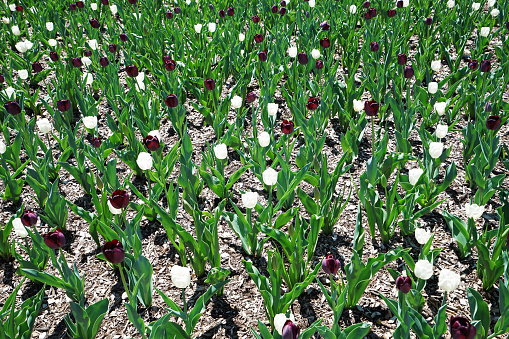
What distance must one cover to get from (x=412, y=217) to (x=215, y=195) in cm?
123

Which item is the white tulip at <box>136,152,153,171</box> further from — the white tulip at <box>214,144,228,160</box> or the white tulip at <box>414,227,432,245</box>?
the white tulip at <box>414,227,432,245</box>

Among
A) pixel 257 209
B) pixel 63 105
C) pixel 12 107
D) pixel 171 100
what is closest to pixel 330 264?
pixel 257 209

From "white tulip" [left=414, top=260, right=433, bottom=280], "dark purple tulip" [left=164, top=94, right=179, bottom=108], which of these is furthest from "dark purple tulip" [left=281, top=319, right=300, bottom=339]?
"dark purple tulip" [left=164, top=94, right=179, bottom=108]

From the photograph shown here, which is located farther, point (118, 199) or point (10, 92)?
point (10, 92)

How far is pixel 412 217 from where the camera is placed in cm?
242

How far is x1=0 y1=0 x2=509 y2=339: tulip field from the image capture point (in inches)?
77.9

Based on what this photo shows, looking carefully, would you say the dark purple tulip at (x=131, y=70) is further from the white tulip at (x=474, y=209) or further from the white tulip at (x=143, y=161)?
the white tulip at (x=474, y=209)

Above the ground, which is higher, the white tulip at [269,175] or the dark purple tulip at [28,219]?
the white tulip at [269,175]

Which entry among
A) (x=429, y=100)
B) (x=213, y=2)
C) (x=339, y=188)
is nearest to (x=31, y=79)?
(x=213, y=2)

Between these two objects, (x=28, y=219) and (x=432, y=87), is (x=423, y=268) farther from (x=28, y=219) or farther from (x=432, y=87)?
(x=432, y=87)

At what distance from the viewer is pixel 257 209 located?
2.50 metres

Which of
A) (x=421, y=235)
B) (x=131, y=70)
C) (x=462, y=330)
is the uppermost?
(x=131, y=70)

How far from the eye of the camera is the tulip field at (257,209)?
1.98 metres

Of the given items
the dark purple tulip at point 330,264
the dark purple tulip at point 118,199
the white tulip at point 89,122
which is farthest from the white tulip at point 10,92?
the dark purple tulip at point 330,264
